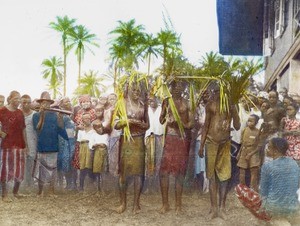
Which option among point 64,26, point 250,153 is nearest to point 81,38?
point 64,26

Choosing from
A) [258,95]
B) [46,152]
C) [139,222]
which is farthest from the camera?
[46,152]

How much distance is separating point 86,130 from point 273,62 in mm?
2236

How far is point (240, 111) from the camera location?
5.43m

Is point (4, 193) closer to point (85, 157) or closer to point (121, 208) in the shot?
point (85, 157)

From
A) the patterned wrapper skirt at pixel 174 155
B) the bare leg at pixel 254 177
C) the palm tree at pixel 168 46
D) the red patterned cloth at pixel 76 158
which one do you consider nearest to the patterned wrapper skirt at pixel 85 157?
the red patterned cloth at pixel 76 158

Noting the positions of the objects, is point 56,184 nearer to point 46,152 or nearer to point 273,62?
point 46,152

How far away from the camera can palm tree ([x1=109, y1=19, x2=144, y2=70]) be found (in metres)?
5.43

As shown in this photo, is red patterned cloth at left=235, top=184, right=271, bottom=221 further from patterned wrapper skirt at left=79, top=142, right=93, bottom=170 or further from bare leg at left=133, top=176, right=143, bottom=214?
patterned wrapper skirt at left=79, top=142, right=93, bottom=170

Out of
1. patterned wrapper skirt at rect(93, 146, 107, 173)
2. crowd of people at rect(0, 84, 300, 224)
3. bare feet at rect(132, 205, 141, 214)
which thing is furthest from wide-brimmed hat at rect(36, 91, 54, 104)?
bare feet at rect(132, 205, 141, 214)

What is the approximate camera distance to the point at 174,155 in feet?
17.6

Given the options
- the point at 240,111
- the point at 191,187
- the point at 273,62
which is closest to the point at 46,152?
the point at 191,187

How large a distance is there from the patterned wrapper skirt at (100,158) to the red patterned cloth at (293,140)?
1980 mm

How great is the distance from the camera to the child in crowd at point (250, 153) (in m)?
5.41

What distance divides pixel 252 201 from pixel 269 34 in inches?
86.7
